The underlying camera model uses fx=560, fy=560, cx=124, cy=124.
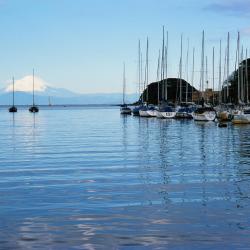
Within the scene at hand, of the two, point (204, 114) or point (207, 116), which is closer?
point (207, 116)

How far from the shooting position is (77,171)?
937 inches

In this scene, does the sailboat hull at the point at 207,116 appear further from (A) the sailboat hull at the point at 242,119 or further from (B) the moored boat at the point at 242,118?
(A) the sailboat hull at the point at 242,119

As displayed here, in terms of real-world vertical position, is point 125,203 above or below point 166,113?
below

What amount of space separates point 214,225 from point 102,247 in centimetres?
306

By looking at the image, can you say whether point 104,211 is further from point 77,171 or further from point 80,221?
point 77,171

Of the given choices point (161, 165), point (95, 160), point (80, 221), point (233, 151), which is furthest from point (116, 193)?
point (233, 151)

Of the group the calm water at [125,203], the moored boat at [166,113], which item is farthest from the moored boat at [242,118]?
the calm water at [125,203]

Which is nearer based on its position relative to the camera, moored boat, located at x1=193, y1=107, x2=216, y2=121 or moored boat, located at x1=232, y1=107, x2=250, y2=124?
moored boat, located at x1=232, y1=107, x2=250, y2=124

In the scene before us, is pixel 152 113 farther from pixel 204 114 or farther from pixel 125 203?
pixel 125 203

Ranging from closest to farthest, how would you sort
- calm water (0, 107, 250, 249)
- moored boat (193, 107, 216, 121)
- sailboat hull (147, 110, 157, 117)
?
calm water (0, 107, 250, 249) < moored boat (193, 107, 216, 121) < sailboat hull (147, 110, 157, 117)

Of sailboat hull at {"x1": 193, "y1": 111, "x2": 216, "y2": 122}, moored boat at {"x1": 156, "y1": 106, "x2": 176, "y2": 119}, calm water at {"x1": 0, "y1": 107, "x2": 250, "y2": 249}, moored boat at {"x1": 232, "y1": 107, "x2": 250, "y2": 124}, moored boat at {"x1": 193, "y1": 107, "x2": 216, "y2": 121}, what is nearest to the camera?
calm water at {"x1": 0, "y1": 107, "x2": 250, "y2": 249}

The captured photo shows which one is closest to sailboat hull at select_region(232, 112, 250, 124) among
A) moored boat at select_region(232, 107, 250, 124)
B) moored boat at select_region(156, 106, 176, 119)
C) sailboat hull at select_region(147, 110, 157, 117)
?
moored boat at select_region(232, 107, 250, 124)

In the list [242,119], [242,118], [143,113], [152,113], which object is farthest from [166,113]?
[242,119]

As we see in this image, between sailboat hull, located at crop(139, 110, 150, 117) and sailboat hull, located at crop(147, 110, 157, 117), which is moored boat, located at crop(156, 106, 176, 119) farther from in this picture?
sailboat hull, located at crop(139, 110, 150, 117)
